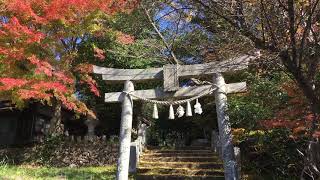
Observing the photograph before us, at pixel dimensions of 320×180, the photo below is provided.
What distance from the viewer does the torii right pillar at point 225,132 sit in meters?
9.89

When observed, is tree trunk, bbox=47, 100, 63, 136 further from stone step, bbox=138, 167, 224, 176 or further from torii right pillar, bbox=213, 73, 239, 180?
torii right pillar, bbox=213, 73, 239, 180

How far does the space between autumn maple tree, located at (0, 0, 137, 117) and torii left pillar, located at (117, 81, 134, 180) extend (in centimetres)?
339

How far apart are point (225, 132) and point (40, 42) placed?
25.7 feet

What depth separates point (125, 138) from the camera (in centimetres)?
1096

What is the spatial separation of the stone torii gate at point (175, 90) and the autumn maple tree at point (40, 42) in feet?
9.83

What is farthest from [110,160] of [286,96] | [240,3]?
[240,3]

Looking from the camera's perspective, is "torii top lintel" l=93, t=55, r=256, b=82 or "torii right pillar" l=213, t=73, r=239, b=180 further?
"torii top lintel" l=93, t=55, r=256, b=82

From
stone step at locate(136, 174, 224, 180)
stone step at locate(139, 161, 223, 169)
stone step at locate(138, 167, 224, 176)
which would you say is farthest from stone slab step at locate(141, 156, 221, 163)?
stone step at locate(136, 174, 224, 180)

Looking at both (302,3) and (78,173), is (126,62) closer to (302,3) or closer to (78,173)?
(78,173)

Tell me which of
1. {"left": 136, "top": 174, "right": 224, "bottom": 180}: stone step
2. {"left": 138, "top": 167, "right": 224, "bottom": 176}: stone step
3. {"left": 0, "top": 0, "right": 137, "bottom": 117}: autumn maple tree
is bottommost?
{"left": 136, "top": 174, "right": 224, "bottom": 180}: stone step

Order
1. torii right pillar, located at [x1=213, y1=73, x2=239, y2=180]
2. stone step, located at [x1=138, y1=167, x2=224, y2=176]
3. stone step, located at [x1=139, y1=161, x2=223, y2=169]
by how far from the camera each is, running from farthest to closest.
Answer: stone step, located at [x1=139, y1=161, x2=223, y2=169] → stone step, located at [x1=138, y1=167, x2=224, y2=176] → torii right pillar, located at [x1=213, y1=73, x2=239, y2=180]

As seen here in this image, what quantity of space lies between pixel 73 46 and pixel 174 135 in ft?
28.3

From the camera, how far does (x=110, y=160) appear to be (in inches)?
656

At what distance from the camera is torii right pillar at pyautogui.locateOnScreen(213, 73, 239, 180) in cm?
989
